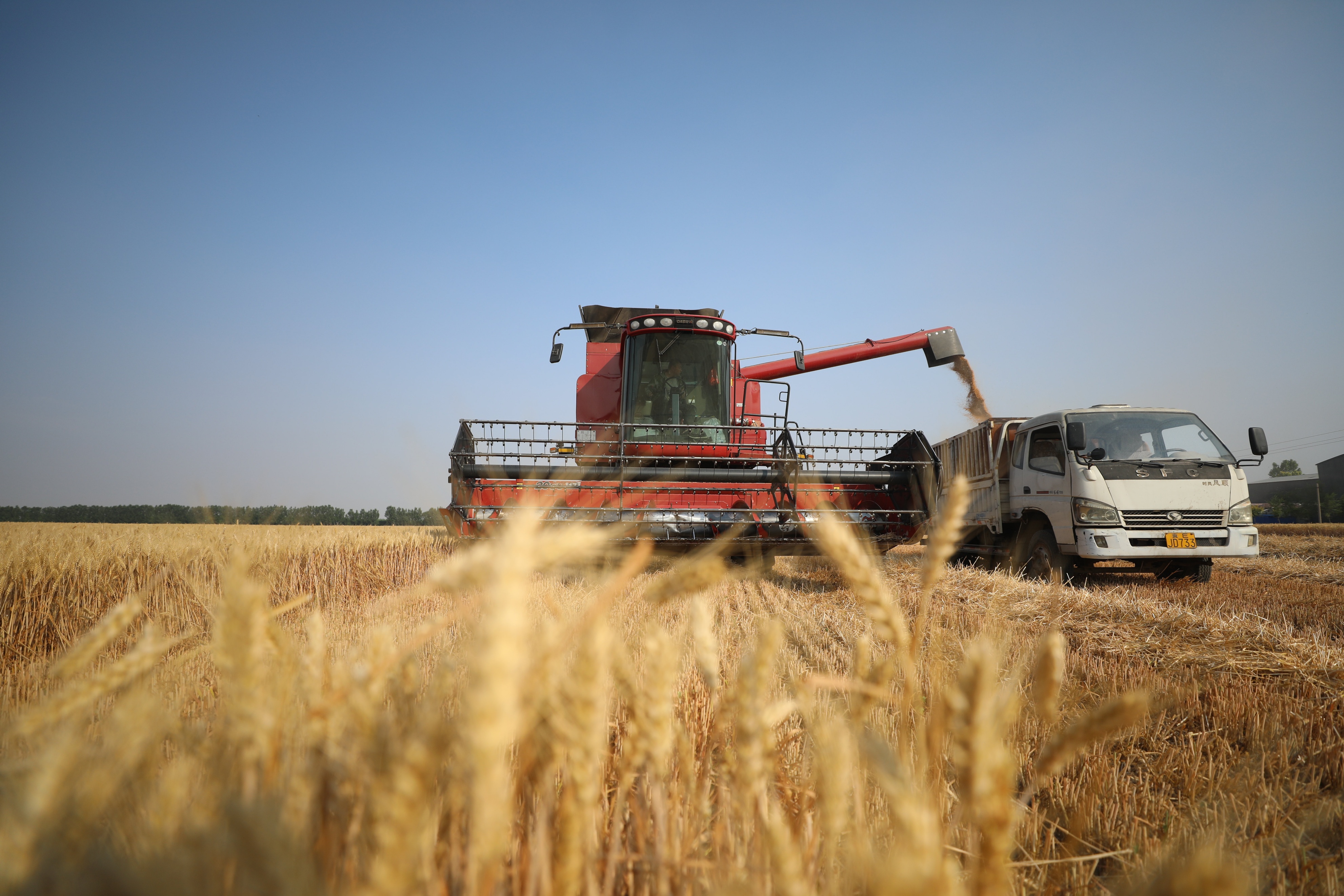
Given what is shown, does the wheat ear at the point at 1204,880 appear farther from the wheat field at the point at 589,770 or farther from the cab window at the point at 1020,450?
the cab window at the point at 1020,450

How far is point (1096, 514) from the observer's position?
6.70 m

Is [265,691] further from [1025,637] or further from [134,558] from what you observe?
[134,558]

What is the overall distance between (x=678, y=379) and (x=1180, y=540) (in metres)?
5.78

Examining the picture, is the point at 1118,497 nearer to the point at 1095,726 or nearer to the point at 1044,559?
the point at 1044,559

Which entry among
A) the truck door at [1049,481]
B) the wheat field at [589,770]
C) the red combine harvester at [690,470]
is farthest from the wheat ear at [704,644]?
the truck door at [1049,481]

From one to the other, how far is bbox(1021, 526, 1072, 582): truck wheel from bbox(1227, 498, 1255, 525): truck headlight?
1613 millimetres

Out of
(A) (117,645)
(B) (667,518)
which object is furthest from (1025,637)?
(A) (117,645)

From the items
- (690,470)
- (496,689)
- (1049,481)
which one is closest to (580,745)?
(496,689)

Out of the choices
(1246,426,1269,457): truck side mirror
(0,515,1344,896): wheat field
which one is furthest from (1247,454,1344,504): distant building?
(0,515,1344,896): wheat field

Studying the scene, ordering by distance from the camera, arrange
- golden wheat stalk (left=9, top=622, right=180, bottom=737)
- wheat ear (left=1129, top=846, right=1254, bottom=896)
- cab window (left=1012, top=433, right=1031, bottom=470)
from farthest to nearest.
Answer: cab window (left=1012, top=433, right=1031, bottom=470)
golden wheat stalk (left=9, top=622, right=180, bottom=737)
wheat ear (left=1129, top=846, right=1254, bottom=896)

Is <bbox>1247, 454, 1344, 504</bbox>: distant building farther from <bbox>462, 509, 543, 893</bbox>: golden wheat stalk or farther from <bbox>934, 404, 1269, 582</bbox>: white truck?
<bbox>462, 509, 543, 893</bbox>: golden wheat stalk

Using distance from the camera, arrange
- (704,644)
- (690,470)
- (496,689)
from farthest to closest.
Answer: (690,470), (704,644), (496,689)

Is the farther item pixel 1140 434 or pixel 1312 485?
pixel 1312 485

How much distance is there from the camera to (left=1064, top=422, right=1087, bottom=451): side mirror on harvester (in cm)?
696
